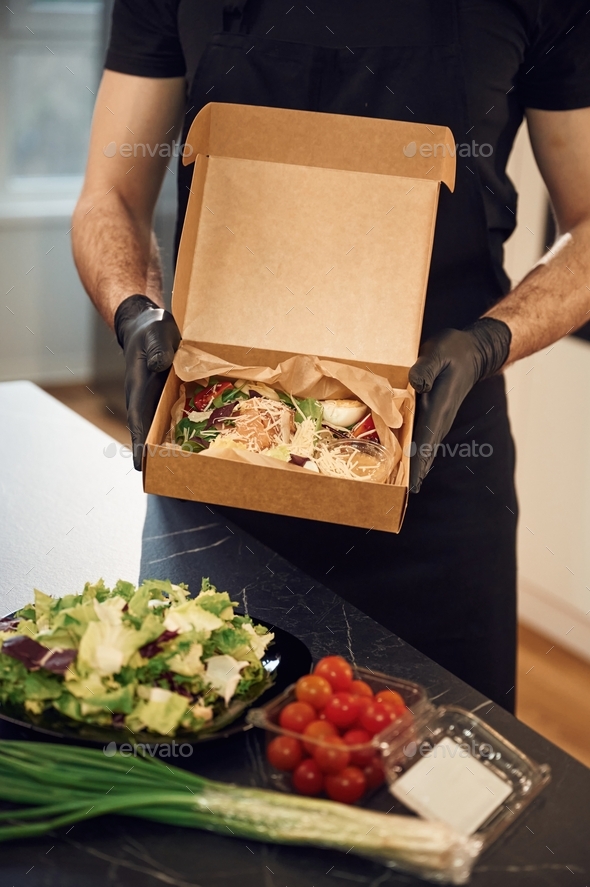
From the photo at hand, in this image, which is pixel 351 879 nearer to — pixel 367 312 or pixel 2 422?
pixel 367 312

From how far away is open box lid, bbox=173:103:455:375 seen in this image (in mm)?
1277

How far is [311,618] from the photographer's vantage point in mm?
1114

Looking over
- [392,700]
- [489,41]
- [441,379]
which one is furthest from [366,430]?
[489,41]

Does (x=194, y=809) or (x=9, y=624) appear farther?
(x=9, y=624)

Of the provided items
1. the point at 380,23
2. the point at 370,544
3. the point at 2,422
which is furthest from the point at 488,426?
the point at 2,422

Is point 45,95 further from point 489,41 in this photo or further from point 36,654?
point 36,654

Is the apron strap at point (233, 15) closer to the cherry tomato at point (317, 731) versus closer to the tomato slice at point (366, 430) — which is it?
the tomato slice at point (366, 430)

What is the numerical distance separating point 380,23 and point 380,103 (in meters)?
0.11

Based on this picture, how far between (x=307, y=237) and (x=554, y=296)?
0.42 m

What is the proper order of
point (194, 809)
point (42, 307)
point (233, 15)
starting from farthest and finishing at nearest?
point (42, 307), point (233, 15), point (194, 809)

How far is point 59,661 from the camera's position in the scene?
2.73 feet

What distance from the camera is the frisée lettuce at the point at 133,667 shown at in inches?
32.5

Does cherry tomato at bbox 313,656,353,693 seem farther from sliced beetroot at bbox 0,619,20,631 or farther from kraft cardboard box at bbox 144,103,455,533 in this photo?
kraft cardboard box at bbox 144,103,455,533

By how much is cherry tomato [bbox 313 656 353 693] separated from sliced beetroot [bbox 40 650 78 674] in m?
0.22
